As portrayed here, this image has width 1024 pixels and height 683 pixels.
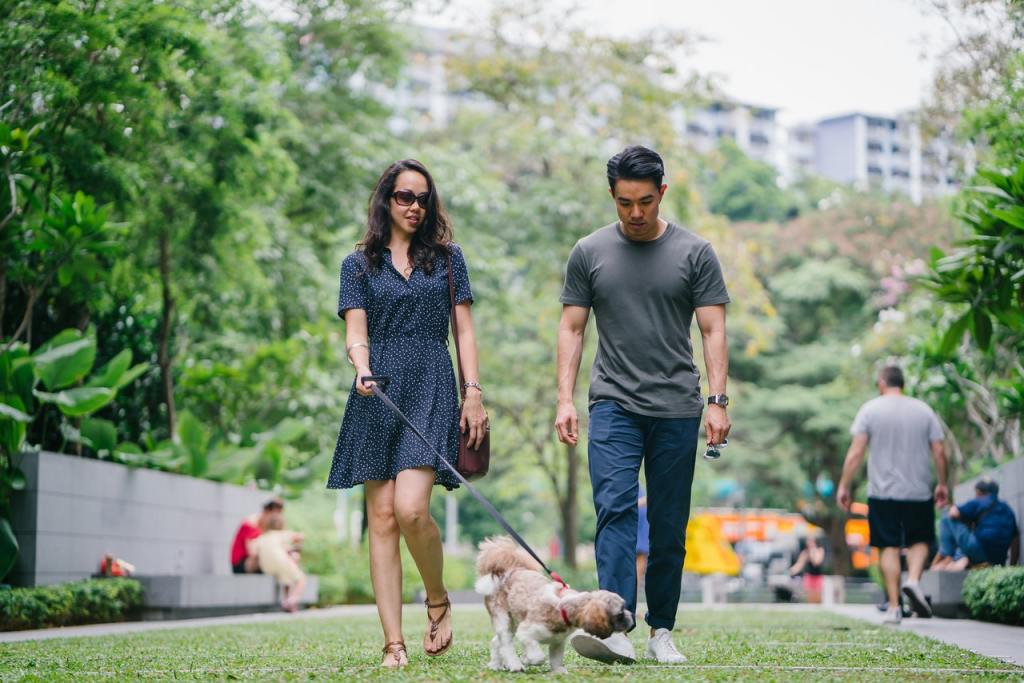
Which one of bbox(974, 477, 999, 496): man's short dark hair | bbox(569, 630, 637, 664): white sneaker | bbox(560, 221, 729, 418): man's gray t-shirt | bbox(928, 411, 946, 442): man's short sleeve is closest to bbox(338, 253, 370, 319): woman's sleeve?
bbox(560, 221, 729, 418): man's gray t-shirt

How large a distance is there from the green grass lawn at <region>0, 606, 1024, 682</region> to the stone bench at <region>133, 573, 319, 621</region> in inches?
136

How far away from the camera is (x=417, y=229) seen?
20.2 ft

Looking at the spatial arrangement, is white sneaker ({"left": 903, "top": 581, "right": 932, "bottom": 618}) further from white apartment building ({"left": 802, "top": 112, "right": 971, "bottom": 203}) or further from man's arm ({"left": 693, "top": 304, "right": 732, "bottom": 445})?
white apartment building ({"left": 802, "top": 112, "right": 971, "bottom": 203})

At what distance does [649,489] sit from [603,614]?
3.77 ft

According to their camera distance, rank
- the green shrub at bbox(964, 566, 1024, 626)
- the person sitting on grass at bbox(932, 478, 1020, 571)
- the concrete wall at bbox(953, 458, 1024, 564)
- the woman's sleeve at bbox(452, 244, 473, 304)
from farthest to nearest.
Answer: the person sitting on grass at bbox(932, 478, 1020, 571)
the concrete wall at bbox(953, 458, 1024, 564)
the green shrub at bbox(964, 566, 1024, 626)
the woman's sleeve at bbox(452, 244, 473, 304)

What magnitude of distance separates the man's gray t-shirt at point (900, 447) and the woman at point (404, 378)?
5486 mm

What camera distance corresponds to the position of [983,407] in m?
17.9

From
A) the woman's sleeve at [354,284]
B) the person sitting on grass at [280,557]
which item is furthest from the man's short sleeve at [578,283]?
the person sitting on grass at [280,557]

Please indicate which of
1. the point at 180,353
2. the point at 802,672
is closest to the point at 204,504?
the point at 180,353

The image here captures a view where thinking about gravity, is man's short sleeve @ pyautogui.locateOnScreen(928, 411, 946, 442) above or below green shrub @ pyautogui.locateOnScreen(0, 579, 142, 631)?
above

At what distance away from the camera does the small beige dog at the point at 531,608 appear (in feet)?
16.2

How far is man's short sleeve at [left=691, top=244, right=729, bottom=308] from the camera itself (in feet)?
19.6

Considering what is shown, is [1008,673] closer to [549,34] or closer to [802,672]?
[802,672]

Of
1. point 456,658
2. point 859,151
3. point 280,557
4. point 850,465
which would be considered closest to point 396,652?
point 456,658
